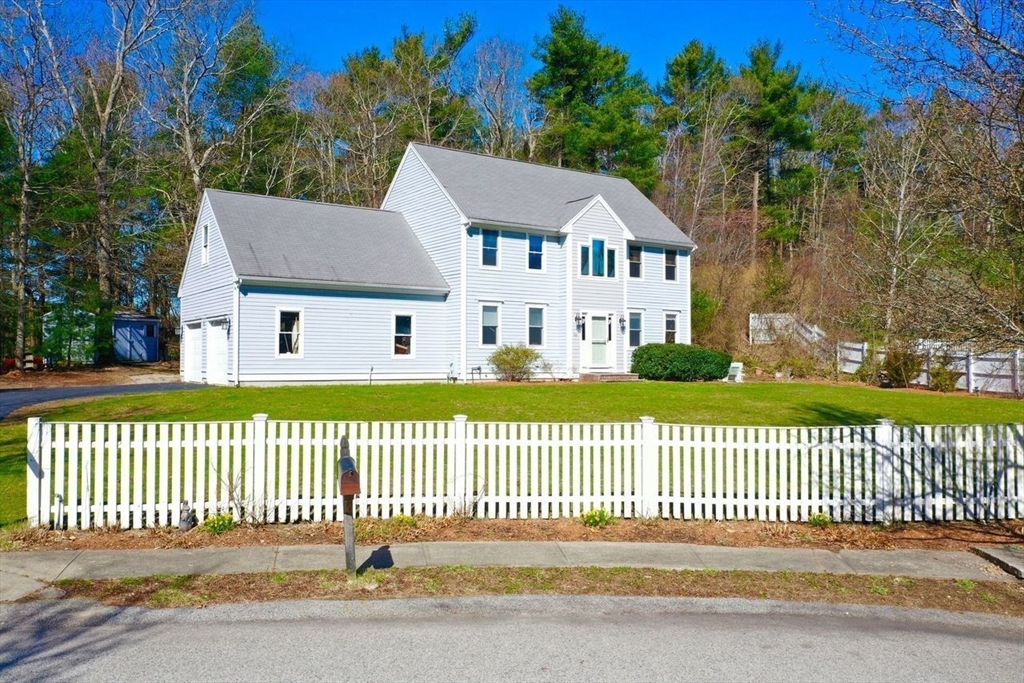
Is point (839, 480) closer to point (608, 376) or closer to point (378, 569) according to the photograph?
point (378, 569)

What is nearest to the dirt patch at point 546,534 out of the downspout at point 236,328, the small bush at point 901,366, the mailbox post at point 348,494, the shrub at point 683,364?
the mailbox post at point 348,494

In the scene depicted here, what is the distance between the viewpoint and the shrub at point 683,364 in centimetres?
2839

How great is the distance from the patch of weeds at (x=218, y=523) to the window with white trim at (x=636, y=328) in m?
24.0

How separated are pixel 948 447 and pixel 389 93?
43290mm

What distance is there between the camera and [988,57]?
7.42 meters

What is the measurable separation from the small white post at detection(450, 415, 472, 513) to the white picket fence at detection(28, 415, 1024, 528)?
13 millimetres

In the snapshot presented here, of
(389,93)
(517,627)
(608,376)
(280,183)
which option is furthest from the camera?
(389,93)

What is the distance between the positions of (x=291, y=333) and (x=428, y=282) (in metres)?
5.04

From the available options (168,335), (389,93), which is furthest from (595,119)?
(168,335)

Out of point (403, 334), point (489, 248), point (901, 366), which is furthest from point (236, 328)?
point (901, 366)

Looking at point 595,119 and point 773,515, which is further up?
point 595,119

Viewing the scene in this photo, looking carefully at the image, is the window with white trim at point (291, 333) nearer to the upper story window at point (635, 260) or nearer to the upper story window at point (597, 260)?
the upper story window at point (597, 260)

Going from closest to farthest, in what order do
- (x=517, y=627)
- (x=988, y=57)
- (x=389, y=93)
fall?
1. (x=517, y=627)
2. (x=988, y=57)
3. (x=389, y=93)

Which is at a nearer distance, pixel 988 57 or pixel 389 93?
pixel 988 57
